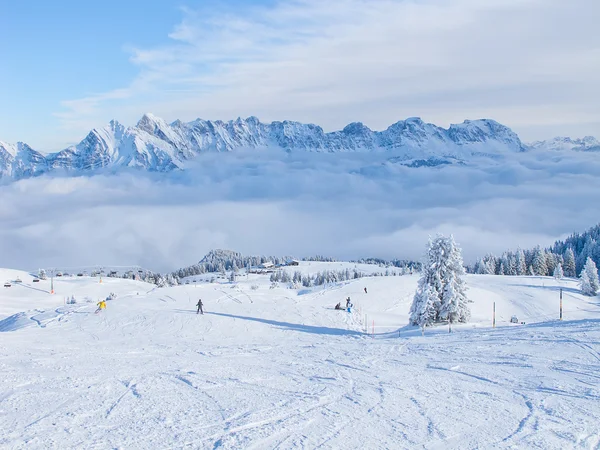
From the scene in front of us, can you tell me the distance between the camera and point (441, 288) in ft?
126

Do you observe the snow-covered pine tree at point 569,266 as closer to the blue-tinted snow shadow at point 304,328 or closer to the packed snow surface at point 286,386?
the packed snow surface at point 286,386

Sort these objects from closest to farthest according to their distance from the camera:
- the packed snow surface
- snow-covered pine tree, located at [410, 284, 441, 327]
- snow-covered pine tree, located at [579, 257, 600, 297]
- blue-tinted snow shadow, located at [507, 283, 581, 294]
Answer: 1. the packed snow surface
2. snow-covered pine tree, located at [410, 284, 441, 327]
3. snow-covered pine tree, located at [579, 257, 600, 297]
4. blue-tinted snow shadow, located at [507, 283, 581, 294]

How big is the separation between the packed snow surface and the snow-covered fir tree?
9.33 ft

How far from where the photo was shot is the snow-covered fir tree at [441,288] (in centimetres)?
3750

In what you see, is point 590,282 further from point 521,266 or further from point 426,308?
point 426,308

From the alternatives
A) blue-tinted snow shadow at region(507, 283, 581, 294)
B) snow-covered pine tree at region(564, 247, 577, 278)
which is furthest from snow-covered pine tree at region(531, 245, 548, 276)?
blue-tinted snow shadow at region(507, 283, 581, 294)

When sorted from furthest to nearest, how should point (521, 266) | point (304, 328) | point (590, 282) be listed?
1. point (521, 266)
2. point (590, 282)
3. point (304, 328)

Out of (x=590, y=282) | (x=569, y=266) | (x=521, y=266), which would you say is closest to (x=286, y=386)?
(x=590, y=282)

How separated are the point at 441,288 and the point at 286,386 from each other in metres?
24.5

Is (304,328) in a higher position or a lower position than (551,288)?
higher

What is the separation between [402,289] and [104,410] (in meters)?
50.0

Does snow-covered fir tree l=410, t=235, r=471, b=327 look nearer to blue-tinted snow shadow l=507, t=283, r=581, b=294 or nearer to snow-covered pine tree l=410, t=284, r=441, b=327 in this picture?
snow-covered pine tree l=410, t=284, r=441, b=327

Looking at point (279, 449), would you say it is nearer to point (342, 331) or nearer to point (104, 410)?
point (104, 410)

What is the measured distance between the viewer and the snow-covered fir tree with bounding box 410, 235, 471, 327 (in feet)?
123
